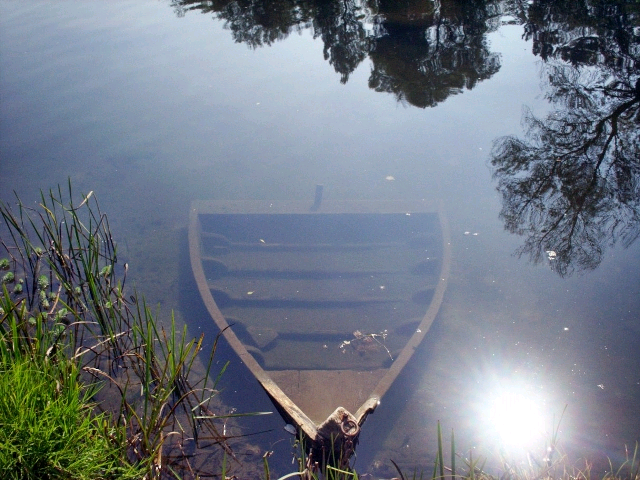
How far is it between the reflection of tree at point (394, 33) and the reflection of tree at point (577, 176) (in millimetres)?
1165

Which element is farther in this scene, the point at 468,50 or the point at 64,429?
the point at 468,50

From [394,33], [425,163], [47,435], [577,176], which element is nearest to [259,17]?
[394,33]

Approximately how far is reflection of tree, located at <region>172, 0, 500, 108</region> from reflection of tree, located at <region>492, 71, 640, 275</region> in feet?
3.82

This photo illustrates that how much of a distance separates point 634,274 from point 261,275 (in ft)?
9.36

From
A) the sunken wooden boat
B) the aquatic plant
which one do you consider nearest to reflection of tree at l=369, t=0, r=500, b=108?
the sunken wooden boat

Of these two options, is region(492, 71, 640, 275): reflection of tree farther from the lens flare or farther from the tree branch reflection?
the lens flare

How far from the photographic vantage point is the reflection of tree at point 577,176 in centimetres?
376

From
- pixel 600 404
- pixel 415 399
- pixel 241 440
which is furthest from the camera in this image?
pixel 415 399

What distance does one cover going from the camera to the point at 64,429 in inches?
65.5

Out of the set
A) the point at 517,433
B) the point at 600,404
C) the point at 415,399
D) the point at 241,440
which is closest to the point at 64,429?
the point at 241,440

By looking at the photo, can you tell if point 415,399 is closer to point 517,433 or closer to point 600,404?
point 517,433

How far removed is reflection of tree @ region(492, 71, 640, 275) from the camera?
12.3 ft

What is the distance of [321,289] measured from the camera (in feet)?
12.8

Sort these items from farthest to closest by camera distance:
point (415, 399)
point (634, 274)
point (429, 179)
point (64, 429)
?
1. point (429, 179)
2. point (634, 274)
3. point (415, 399)
4. point (64, 429)
